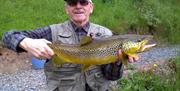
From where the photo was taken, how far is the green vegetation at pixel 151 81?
237 inches

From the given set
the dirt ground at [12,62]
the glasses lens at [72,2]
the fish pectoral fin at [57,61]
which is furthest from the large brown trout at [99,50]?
the dirt ground at [12,62]

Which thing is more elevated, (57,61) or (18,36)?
(18,36)

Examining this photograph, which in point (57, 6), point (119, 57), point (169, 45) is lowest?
point (169, 45)

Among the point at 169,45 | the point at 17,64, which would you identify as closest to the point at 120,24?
the point at 169,45

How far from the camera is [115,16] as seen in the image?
13.3 meters

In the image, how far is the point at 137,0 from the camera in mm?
14617

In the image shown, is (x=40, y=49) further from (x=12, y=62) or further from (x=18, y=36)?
(x=12, y=62)

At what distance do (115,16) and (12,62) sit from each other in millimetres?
4528

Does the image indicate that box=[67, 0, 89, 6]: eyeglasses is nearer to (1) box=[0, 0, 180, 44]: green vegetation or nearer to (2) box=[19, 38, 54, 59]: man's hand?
(2) box=[19, 38, 54, 59]: man's hand

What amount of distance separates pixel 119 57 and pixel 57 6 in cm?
1007

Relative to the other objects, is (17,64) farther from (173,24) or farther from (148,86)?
(173,24)

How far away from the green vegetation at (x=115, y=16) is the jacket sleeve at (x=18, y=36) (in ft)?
25.4

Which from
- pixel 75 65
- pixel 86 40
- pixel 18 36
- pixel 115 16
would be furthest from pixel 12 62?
pixel 86 40

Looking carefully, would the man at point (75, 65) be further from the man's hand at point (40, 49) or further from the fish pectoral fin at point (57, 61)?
the man's hand at point (40, 49)
